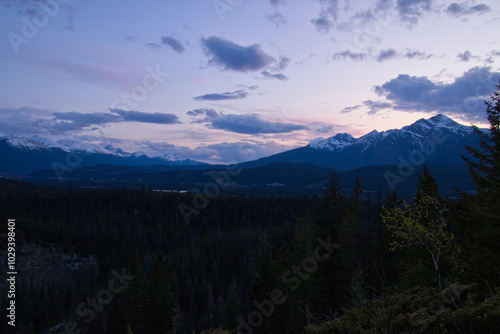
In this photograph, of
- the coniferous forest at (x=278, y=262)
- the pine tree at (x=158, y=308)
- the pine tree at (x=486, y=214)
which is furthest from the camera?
the pine tree at (x=158, y=308)

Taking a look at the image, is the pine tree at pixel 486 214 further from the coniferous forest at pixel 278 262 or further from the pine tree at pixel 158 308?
the pine tree at pixel 158 308

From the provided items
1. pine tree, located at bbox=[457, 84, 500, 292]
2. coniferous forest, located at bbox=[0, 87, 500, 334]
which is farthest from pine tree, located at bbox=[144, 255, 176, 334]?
pine tree, located at bbox=[457, 84, 500, 292]

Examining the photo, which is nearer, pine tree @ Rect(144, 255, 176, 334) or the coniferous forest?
the coniferous forest

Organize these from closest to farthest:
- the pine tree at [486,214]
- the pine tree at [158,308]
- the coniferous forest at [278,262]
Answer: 1. the coniferous forest at [278,262]
2. the pine tree at [486,214]
3. the pine tree at [158,308]

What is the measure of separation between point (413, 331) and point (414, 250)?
1826cm

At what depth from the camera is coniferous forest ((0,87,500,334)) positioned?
33.9 ft

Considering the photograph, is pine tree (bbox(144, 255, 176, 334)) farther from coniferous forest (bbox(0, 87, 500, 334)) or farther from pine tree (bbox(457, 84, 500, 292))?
pine tree (bbox(457, 84, 500, 292))

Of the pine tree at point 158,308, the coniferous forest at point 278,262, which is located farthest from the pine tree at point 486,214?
the pine tree at point 158,308

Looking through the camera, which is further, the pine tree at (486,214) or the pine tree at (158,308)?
the pine tree at (158,308)

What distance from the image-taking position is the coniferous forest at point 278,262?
33.9 feet

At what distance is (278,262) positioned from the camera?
33.2 m

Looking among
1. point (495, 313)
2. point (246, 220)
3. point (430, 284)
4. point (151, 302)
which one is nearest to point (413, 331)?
point (495, 313)

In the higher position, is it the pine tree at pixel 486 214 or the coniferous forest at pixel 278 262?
the pine tree at pixel 486 214

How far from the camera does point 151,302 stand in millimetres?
27875
